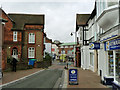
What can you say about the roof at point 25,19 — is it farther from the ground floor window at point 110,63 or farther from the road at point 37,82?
the ground floor window at point 110,63

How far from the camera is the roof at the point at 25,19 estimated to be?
96.7 ft

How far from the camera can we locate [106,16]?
9.02 metres

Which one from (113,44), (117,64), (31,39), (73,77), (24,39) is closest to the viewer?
(113,44)

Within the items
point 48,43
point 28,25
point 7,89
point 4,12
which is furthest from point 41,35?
point 48,43

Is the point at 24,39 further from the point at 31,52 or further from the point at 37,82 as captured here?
the point at 37,82

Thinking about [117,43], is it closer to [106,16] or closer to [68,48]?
[106,16]

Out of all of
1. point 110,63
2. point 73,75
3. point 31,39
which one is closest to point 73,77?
point 73,75

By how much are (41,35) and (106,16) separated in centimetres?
2170

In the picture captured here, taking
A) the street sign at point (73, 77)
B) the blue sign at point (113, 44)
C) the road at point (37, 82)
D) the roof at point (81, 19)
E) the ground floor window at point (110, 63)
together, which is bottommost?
the road at point (37, 82)

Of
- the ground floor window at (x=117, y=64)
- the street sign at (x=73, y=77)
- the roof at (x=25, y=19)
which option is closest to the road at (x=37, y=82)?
the street sign at (x=73, y=77)

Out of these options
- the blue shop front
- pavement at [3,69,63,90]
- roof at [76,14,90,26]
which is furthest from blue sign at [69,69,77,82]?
roof at [76,14,90,26]

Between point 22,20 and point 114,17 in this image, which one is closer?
point 114,17

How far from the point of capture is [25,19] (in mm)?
30875

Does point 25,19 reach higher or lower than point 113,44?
higher
